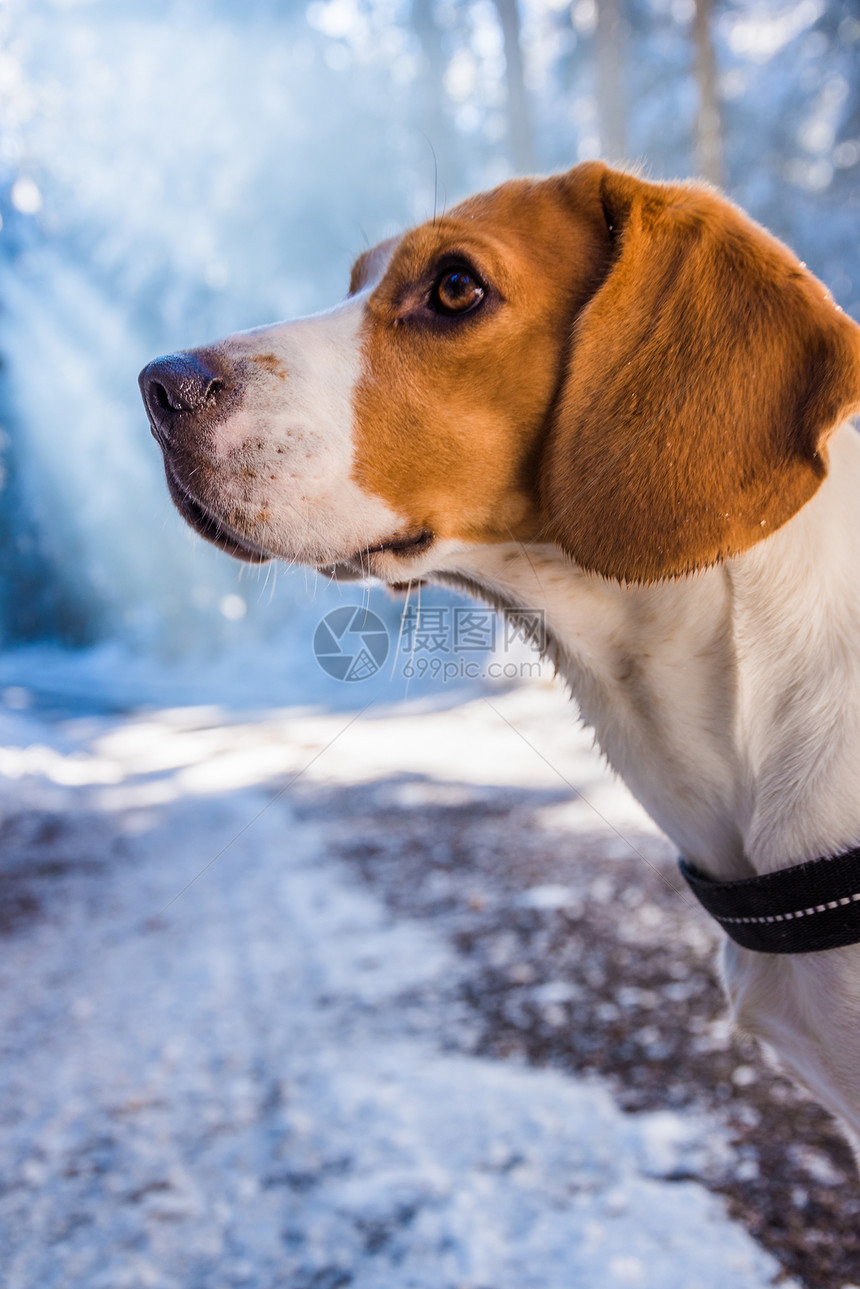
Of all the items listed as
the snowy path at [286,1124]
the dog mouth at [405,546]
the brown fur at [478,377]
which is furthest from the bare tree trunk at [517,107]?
the dog mouth at [405,546]

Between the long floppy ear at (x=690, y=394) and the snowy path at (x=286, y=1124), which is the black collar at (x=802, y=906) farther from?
the snowy path at (x=286, y=1124)

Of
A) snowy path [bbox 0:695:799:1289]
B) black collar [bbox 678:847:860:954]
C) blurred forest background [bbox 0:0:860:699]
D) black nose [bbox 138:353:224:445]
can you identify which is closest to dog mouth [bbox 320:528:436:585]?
black nose [bbox 138:353:224:445]

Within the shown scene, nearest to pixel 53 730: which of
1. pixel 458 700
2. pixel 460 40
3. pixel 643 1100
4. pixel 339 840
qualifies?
pixel 339 840

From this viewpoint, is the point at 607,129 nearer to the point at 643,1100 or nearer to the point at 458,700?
the point at 458,700

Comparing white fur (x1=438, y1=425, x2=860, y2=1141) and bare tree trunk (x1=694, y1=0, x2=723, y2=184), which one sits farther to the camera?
bare tree trunk (x1=694, y1=0, x2=723, y2=184)

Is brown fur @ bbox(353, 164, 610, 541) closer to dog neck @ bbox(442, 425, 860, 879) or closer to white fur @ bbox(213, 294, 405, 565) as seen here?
white fur @ bbox(213, 294, 405, 565)

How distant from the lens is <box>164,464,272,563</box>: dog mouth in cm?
137

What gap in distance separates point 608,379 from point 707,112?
5.85 m

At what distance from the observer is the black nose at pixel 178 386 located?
130 cm

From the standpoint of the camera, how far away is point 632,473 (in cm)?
124

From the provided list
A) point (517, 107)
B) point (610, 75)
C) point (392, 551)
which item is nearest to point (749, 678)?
point (392, 551)

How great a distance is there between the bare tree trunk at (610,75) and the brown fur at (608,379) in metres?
5.88

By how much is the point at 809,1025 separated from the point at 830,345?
1.00m

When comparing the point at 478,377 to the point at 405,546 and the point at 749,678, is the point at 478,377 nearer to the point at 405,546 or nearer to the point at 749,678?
the point at 405,546
